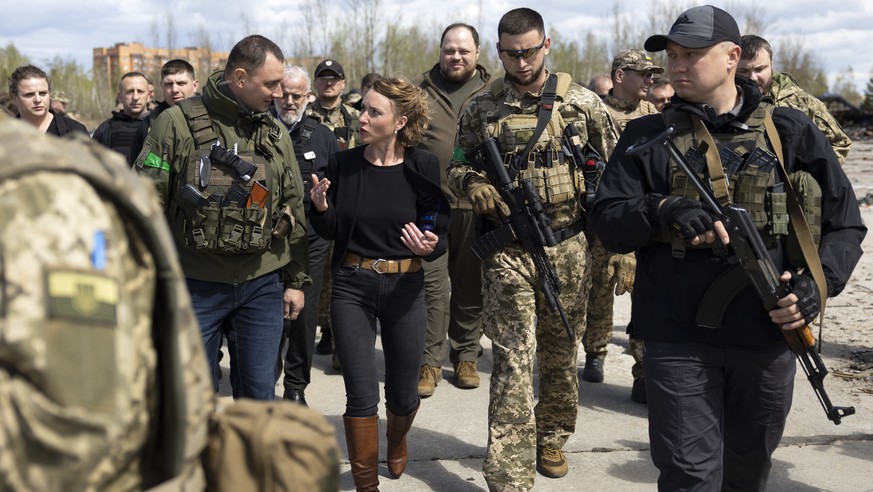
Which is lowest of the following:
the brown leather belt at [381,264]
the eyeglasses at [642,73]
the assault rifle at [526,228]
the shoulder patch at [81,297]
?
the brown leather belt at [381,264]

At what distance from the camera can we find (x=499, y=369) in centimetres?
467

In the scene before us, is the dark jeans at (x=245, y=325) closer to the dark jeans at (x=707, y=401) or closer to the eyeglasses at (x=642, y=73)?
the dark jeans at (x=707, y=401)

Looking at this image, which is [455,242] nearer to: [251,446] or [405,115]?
[405,115]

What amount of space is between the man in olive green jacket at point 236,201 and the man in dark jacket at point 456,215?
93.6 inches

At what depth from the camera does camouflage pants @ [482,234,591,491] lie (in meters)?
4.53

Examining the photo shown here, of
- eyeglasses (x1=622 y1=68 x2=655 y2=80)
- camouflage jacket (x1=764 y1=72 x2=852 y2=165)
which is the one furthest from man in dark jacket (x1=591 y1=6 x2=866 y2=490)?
eyeglasses (x1=622 y1=68 x2=655 y2=80)

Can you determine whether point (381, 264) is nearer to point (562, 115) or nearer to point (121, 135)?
point (562, 115)

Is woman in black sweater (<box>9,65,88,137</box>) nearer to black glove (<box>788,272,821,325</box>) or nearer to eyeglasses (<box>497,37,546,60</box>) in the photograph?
eyeglasses (<box>497,37,546,60</box>)

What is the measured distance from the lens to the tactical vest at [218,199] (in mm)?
4078

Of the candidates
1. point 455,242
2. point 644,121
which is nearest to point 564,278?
point 644,121

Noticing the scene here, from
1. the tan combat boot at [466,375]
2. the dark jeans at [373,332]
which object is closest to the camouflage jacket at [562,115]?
the dark jeans at [373,332]

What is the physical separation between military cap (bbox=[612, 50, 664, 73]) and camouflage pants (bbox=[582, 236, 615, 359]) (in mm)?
1752

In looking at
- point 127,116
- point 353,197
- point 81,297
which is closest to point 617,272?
point 353,197

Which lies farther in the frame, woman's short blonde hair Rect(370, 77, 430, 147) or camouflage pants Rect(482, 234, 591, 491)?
woman's short blonde hair Rect(370, 77, 430, 147)
